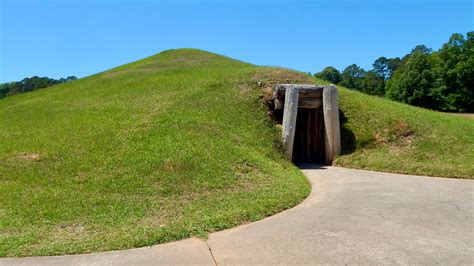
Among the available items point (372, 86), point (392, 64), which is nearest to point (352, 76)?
point (392, 64)

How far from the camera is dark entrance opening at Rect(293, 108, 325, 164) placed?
41.5 feet

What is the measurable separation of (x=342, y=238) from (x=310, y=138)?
775 centimetres

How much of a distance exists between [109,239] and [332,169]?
7.11 metres

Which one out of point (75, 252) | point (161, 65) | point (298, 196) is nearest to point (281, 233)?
point (298, 196)

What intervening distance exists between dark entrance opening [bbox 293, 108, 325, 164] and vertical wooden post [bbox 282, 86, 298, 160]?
4.00 feet

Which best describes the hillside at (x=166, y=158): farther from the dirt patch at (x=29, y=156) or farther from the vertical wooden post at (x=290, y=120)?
the vertical wooden post at (x=290, y=120)

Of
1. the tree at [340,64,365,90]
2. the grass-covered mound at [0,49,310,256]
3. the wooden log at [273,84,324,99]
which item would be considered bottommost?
the grass-covered mound at [0,49,310,256]

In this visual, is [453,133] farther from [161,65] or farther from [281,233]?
[161,65]

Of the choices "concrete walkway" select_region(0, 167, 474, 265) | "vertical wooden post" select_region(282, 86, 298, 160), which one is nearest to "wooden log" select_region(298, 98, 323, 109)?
"vertical wooden post" select_region(282, 86, 298, 160)

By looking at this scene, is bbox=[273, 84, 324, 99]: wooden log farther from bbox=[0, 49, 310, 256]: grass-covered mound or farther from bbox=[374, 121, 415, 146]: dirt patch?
bbox=[374, 121, 415, 146]: dirt patch

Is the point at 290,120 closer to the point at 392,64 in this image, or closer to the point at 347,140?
the point at 347,140

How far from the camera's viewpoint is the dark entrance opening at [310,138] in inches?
499

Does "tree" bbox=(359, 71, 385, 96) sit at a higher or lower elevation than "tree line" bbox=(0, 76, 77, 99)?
lower

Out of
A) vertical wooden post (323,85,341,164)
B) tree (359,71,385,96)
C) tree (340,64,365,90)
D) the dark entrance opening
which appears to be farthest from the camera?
tree (340,64,365,90)
